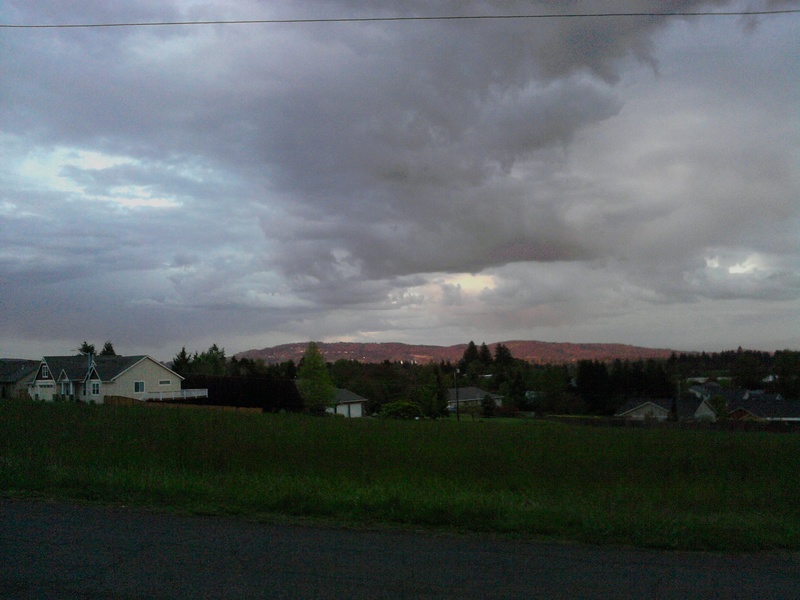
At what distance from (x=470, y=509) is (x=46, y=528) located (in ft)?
17.5

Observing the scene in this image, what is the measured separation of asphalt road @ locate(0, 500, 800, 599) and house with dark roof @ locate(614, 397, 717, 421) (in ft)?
194

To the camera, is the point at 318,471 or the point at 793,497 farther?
the point at 318,471

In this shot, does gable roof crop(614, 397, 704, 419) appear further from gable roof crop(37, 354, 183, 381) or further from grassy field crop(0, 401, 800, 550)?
gable roof crop(37, 354, 183, 381)

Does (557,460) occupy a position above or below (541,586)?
below

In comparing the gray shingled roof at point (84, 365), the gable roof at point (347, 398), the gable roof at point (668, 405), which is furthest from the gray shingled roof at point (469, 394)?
the gray shingled roof at point (84, 365)

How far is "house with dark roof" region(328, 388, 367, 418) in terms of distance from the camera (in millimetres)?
82938

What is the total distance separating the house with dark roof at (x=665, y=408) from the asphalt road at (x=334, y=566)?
5928 centimetres

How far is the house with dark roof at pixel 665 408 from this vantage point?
65.5 metres

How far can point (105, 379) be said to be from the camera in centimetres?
6084

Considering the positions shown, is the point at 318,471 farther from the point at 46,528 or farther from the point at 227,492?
the point at 46,528

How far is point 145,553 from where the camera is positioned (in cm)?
699

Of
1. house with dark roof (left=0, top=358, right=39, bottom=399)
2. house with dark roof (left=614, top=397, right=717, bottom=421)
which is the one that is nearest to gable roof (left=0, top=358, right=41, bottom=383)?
house with dark roof (left=0, top=358, right=39, bottom=399)

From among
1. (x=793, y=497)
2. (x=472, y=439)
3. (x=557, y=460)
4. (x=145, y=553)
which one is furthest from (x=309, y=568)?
(x=472, y=439)

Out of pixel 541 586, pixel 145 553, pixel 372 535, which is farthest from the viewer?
pixel 372 535
